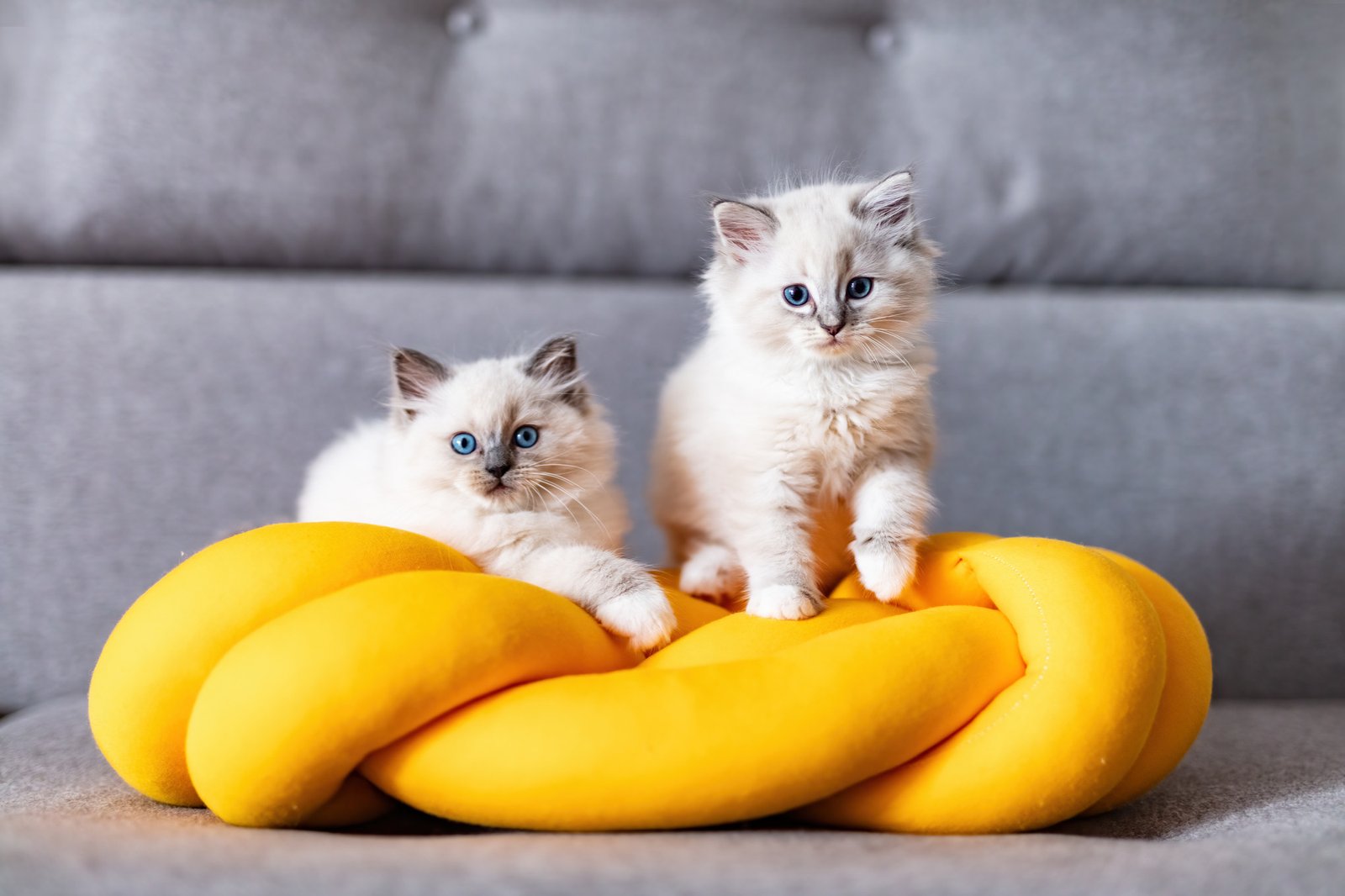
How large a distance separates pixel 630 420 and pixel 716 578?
78 cm

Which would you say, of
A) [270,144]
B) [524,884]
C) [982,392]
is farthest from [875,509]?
[270,144]

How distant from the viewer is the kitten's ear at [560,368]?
1.57m

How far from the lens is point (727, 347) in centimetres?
155

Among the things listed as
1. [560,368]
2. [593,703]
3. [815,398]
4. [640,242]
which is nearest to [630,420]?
[640,242]

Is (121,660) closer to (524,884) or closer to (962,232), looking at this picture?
(524,884)

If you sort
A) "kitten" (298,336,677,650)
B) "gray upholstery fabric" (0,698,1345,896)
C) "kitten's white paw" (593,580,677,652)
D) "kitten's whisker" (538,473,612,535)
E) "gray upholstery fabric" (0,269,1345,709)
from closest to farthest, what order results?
"gray upholstery fabric" (0,698,1345,896)
"kitten's white paw" (593,580,677,652)
"kitten" (298,336,677,650)
"kitten's whisker" (538,473,612,535)
"gray upholstery fabric" (0,269,1345,709)

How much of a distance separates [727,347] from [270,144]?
51.1 inches

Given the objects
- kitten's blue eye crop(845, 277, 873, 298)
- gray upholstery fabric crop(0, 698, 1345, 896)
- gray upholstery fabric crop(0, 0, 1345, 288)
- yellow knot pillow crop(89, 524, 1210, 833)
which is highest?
gray upholstery fabric crop(0, 0, 1345, 288)

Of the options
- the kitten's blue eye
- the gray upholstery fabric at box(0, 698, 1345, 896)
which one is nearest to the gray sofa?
the kitten's blue eye

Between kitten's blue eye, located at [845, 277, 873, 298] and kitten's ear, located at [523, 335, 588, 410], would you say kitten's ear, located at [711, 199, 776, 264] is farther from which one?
kitten's ear, located at [523, 335, 588, 410]

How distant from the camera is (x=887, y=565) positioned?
4.36 ft

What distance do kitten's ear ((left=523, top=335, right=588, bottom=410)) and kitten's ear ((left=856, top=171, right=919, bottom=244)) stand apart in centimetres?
49

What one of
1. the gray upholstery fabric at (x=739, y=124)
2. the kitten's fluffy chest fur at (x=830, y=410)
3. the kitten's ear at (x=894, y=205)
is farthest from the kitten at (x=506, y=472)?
the gray upholstery fabric at (x=739, y=124)

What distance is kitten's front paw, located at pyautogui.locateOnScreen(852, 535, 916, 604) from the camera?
52.3 inches
